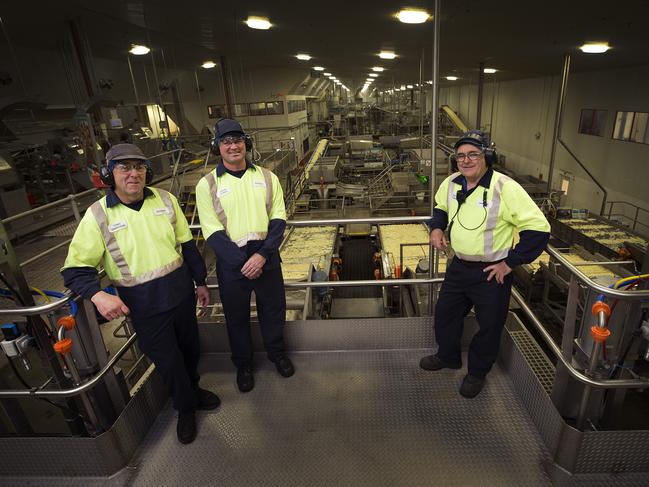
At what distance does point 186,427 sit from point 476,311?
6.19 ft

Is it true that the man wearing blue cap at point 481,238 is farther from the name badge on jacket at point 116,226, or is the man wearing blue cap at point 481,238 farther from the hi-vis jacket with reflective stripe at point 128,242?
the name badge on jacket at point 116,226

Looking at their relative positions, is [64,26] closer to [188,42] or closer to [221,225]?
[188,42]

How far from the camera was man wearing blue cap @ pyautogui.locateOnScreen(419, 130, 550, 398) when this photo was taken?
6.73ft

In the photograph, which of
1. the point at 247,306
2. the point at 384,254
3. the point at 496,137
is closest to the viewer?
the point at 247,306

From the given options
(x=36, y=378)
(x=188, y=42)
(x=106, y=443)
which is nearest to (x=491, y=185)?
(x=106, y=443)

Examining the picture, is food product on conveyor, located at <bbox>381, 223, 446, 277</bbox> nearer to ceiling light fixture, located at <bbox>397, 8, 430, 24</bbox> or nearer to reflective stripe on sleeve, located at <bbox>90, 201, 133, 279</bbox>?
ceiling light fixture, located at <bbox>397, 8, 430, 24</bbox>

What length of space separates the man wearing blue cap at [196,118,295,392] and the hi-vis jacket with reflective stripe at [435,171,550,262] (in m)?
1.09

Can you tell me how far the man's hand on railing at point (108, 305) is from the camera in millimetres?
1827

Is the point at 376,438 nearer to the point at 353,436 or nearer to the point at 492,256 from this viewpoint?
the point at 353,436

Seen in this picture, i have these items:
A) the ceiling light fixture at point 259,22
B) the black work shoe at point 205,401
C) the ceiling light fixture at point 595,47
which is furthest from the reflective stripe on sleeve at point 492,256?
the ceiling light fixture at point 595,47

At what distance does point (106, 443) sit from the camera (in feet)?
6.84

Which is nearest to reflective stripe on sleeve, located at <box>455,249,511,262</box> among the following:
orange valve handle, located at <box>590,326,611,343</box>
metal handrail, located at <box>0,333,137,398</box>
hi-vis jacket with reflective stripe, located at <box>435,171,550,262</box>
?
hi-vis jacket with reflective stripe, located at <box>435,171,550,262</box>

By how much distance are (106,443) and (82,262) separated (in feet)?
3.31

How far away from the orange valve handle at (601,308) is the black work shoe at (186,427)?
2207 millimetres
